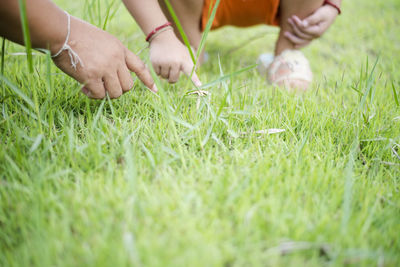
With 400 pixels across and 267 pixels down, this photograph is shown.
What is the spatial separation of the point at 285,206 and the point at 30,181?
0.58 meters

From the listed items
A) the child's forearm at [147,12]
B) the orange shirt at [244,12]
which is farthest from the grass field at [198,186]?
the orange shirt at [244,12]

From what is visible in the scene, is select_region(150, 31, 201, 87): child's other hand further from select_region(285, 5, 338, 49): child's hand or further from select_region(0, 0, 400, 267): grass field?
select_region(285, 5, 338, 49): child's hand

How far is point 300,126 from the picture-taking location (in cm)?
92

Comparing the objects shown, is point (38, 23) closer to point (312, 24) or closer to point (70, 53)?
point (70, 53)

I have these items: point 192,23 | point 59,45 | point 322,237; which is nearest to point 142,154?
point 59,45

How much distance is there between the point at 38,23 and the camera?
0.68m

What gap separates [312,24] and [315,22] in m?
0.02

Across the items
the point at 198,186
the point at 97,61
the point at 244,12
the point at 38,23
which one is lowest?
the point at 198,186

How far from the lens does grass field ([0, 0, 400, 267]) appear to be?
0.50m

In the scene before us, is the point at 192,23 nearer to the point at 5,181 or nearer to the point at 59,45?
the point at 59,45

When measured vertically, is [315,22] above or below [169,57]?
below

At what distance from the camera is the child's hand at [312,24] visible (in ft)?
4.62

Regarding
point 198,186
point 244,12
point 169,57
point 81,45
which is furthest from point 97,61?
point 244,12

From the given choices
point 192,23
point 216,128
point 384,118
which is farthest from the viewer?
point 192,23
